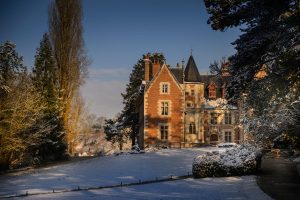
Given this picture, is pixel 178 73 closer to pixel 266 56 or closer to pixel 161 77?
pixel 161 77

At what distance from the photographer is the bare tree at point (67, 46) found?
124 ft

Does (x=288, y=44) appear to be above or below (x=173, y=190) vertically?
above

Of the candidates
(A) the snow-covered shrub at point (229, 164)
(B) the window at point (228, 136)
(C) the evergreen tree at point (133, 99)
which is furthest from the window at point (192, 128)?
(A) the snow-covered shrub at point (229, 164)

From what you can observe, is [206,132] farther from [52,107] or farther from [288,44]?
[288,44]

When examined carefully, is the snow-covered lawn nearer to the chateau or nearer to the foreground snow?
the foreground snow

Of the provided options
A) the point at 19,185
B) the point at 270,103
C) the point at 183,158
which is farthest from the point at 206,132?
the point at 270,103

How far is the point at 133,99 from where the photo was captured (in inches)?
2362

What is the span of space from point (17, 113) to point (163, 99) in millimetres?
21954

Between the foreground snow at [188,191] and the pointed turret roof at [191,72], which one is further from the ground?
the pointed turret roof at [191,72]

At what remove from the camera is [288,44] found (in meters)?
12.0

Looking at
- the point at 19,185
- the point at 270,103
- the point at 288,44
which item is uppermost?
the point at 288,44

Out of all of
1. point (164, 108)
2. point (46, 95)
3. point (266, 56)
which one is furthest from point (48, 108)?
point (266, 56)

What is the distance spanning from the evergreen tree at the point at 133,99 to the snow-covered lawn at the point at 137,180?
25.5 metres

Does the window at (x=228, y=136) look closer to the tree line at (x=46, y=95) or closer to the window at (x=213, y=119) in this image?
the window at (x=213, y=119)
